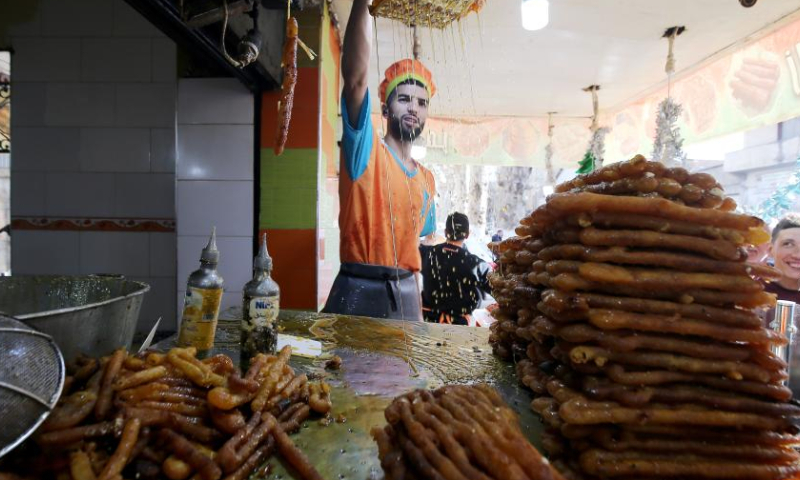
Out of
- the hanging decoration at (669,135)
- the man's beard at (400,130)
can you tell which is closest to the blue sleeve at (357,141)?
the man's beard at (400,130)

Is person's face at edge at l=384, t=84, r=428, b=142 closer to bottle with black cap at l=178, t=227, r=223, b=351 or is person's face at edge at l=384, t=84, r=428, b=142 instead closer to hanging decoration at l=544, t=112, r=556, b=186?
bottle with black cap at l=178, t=227, r=223, b=351

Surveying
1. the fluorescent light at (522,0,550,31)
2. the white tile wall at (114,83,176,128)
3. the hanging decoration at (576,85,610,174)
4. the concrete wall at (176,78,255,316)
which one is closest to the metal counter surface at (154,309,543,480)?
the concrete wall at (176,78,255,316)

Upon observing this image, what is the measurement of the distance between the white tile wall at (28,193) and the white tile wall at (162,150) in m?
1.00

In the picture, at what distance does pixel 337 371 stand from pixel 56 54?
418 cm

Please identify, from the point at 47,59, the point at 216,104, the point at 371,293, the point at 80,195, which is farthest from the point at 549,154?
the point at 47,59

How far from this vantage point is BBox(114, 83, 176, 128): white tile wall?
4.06 meters

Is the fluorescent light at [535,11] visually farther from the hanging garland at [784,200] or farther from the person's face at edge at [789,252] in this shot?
the hanging garland at [784,200]

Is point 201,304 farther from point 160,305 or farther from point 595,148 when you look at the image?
point 595,148

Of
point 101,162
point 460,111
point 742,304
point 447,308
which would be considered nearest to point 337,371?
point 742,304

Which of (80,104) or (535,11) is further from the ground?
(535,11)

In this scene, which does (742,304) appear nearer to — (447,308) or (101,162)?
(447,308)

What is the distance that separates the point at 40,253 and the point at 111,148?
46.0 inches

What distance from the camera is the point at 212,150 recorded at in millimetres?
3951

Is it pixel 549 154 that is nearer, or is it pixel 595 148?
pixel 595 148
